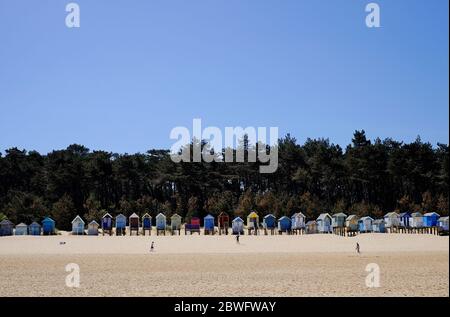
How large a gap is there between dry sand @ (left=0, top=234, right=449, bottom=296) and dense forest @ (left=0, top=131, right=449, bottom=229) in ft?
111

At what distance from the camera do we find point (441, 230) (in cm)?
6475

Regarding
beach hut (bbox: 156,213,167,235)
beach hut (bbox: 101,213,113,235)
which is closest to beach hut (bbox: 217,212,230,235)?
beach hut (bbox: 156,213,167,235)

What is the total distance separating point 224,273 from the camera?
27047 millimetres

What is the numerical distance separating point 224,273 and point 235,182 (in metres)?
70.2

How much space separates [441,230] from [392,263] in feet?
124

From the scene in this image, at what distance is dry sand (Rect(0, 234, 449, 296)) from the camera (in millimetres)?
20875

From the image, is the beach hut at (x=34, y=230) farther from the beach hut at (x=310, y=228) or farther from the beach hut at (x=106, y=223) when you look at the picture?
the beach hut at (x=310, y=228)

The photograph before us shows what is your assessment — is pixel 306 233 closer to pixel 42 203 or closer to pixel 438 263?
pixel 438 263

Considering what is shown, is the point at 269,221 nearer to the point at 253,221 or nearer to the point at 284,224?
the point at 253,221

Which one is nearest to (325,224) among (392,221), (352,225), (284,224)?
(352,225)

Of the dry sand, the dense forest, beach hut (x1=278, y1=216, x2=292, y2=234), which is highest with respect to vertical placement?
the dense forest

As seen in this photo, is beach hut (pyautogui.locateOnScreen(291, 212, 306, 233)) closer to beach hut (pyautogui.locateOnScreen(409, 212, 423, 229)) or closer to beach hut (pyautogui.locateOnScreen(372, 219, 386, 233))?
beach hut (pyautogui.locateOnScreen(372, 219, 386, 233))

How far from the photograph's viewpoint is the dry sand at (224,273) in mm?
20875
